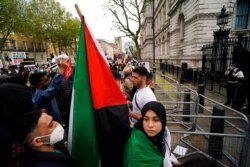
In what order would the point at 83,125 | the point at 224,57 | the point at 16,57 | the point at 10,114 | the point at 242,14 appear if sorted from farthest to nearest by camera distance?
the point at 16,57 → the point at 242,14 → the point at 224,57 → the point at 10,114 → the point at 83,125

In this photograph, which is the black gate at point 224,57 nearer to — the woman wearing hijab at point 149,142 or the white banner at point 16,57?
the woman wearing hijab at point 149,142

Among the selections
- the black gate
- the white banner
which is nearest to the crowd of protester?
the black gate

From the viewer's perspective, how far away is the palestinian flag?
1.79 m

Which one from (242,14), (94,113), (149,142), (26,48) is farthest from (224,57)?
(26,48)

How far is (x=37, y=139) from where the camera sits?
4.98 feet

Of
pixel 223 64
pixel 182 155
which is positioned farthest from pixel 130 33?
pixel 182 155

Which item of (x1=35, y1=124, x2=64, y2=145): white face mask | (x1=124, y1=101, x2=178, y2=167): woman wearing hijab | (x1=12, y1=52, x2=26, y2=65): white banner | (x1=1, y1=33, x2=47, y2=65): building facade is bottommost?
(x1=124, y1=101, x2=178, y2=167): woman wearing hijab

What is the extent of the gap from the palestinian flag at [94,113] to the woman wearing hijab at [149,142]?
150 mm

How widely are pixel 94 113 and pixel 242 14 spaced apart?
70.1 ft

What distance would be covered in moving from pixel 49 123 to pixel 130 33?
23313 millimetres

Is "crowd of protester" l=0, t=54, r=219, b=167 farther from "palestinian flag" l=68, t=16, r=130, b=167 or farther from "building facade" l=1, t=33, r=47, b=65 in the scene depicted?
"building facade" l=1, t=33, r=47, b=65

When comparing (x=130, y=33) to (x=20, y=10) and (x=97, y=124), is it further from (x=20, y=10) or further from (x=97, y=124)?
(x=97, y=124)

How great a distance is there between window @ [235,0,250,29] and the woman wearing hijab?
20.6 m

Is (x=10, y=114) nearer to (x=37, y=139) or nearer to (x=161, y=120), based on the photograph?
(x=37, y=139)
